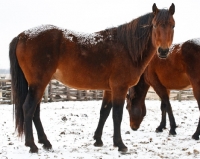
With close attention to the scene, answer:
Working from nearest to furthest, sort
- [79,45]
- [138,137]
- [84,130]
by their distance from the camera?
[79,45], [138,137], [84,130]

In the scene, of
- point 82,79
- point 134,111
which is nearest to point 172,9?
point 82,79

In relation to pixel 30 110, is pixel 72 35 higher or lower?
higher

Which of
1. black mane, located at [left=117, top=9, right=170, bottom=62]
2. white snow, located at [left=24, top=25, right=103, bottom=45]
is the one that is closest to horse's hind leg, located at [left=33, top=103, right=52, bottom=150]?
white snow, located at [left=24, top=25, right=103, bottom=45]

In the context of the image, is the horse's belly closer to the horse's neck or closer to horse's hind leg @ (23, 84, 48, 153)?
horse's hind leg @ (23, 84, 48, 153)

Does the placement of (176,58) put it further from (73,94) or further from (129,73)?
(73,94)

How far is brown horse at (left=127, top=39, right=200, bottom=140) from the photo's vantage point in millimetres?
6262

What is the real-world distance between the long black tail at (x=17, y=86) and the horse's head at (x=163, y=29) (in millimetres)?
2326

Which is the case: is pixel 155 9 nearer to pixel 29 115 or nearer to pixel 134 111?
pixel 29 115

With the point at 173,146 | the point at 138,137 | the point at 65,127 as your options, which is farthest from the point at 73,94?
the point at 173,146

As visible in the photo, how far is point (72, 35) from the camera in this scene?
493 centimetres

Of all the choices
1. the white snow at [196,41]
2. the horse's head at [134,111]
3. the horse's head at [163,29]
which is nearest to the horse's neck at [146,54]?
the horse's head at [163,29]

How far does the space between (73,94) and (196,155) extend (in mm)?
12937

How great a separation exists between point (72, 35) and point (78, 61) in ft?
1.59

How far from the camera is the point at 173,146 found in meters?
5.54
